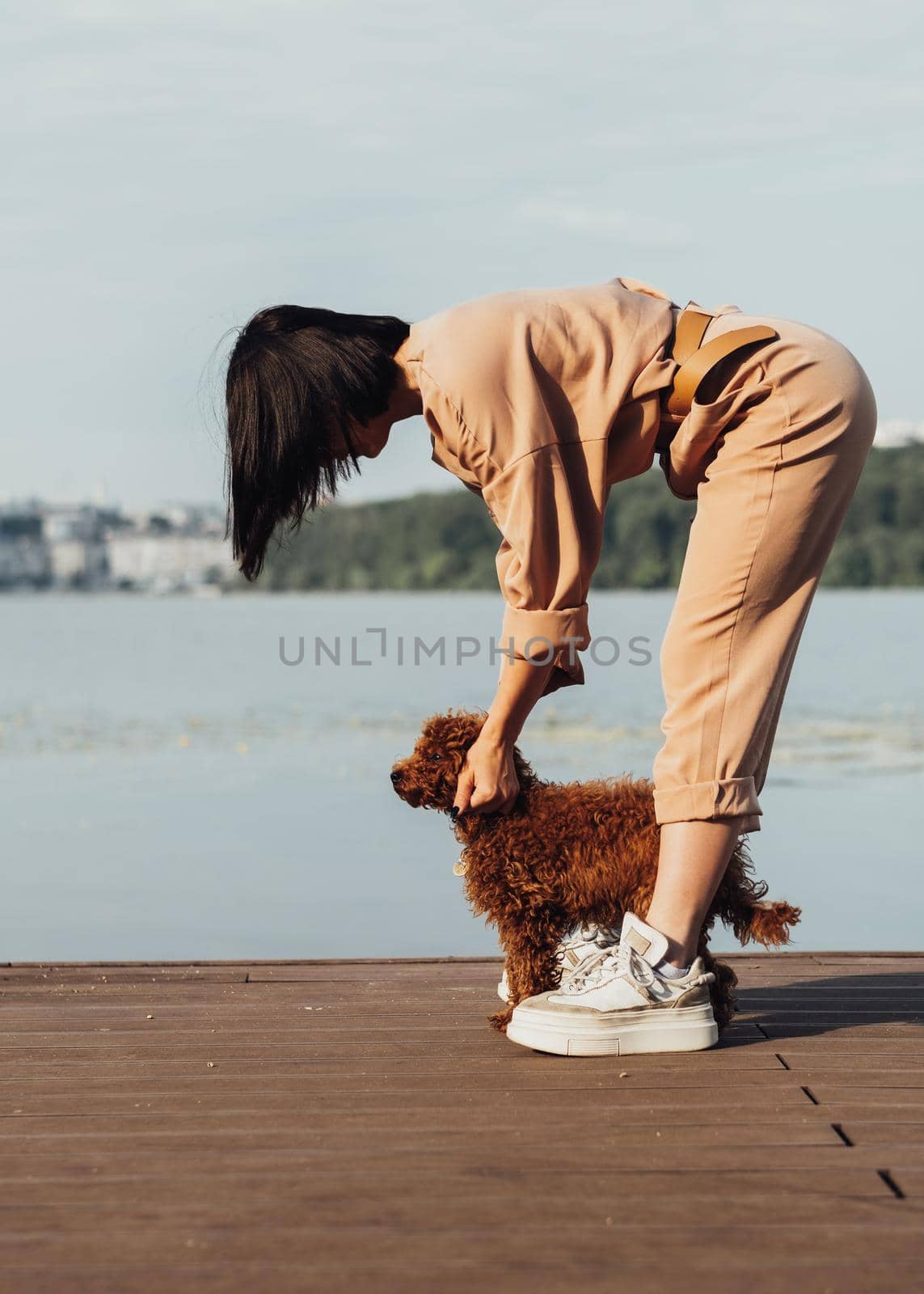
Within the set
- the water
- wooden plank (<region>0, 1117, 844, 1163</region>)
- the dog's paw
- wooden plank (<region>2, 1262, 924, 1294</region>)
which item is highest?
wooden plank (<region>2, 1262, 924, 1294</region>)

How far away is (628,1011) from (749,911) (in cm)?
41

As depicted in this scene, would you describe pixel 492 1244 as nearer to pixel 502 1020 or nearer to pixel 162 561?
pixel 502 1020

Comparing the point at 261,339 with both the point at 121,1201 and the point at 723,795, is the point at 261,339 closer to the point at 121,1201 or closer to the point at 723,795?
the point at 723,795

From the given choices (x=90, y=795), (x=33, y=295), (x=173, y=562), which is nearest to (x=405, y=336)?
(x=90, y=795)

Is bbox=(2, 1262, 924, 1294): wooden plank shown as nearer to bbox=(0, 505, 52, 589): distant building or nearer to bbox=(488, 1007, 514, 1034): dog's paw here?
bbox=(488, 1007, 514, 1034): dog's paw

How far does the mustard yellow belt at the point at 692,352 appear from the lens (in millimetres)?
2775

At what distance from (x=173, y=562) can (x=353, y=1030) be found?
1872 inches

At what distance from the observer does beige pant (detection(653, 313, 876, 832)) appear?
2.77 meters

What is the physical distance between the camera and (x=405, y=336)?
9.60ft

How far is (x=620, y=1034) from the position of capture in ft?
9.08

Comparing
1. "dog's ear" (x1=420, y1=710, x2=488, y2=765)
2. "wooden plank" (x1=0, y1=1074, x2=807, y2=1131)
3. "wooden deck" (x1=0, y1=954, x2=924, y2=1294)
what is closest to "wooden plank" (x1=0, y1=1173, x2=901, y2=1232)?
"wooden deck" (x1=0, y1=954, x2=924, y2=1294)

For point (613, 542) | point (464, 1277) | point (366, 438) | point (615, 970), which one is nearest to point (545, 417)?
point (366, 438)

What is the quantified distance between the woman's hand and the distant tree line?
22.6 m

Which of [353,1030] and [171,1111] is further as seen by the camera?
[353,1030]
